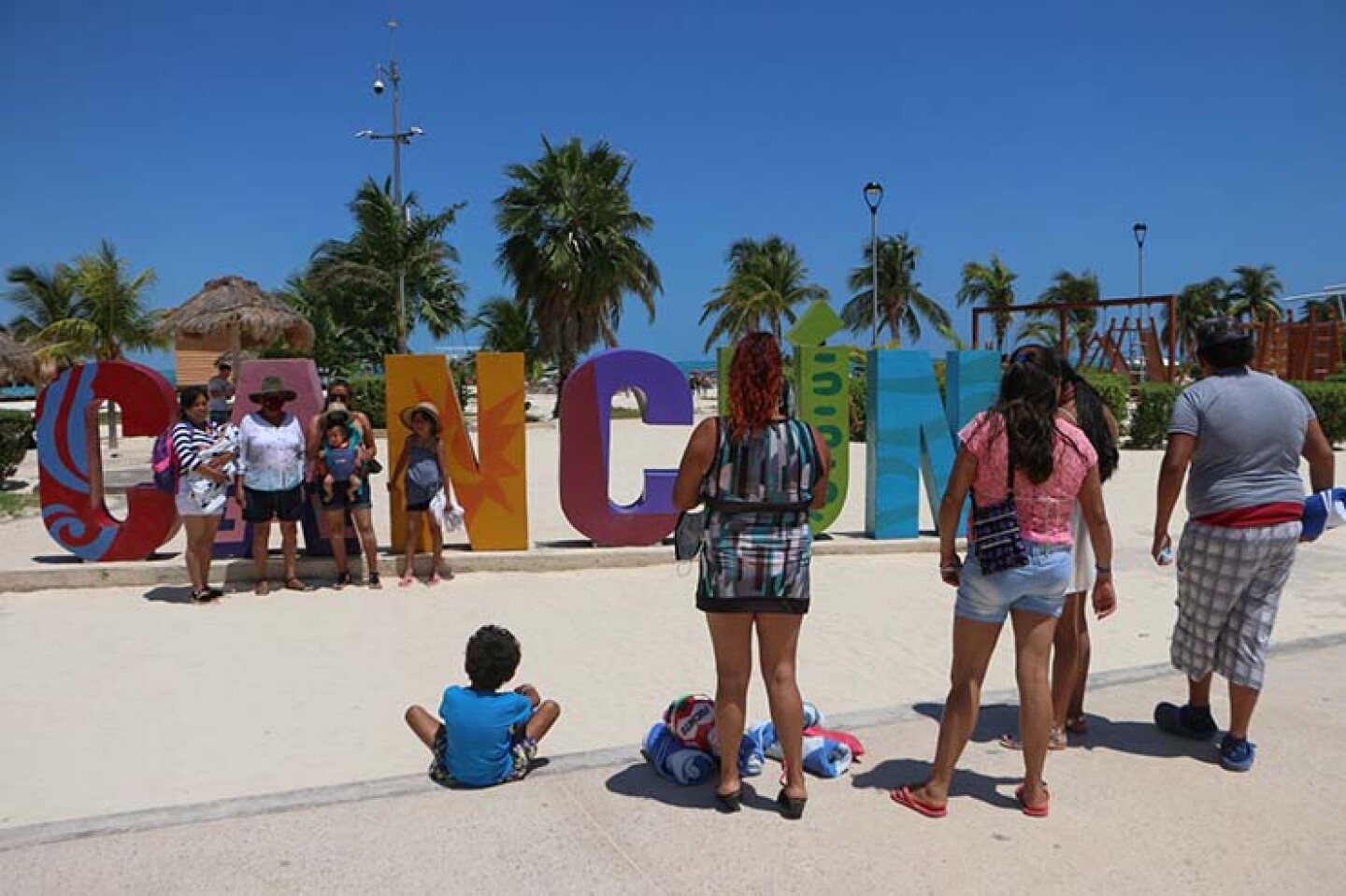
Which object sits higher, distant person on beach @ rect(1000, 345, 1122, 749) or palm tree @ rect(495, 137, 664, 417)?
palm tree @ rect(495, 137, 664, 417)

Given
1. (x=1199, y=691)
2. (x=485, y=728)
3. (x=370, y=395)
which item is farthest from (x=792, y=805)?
(x=370, y=395)

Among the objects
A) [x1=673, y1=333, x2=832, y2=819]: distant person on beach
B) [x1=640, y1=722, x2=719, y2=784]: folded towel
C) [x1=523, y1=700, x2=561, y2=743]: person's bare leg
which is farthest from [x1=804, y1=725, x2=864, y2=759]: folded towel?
[x1=523, y1=700, x2=561, y2=743]: person's bare leg

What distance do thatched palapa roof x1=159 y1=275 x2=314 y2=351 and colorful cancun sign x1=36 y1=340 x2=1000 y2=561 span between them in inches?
550

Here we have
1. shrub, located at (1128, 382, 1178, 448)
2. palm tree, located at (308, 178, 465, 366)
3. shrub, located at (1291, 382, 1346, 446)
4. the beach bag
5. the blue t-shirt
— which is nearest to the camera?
the beach bag

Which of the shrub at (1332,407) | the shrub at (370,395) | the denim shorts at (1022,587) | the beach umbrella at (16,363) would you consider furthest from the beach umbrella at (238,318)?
the shrub at (1332,407)

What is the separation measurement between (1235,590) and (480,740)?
128 inches

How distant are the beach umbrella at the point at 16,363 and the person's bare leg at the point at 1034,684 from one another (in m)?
29.3

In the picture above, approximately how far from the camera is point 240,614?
7.66 m

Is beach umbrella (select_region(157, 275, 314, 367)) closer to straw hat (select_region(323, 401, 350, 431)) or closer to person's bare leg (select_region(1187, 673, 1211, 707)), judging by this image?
straw hat (select_region(323, 401, 350, 431))

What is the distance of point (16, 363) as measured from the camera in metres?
26.9

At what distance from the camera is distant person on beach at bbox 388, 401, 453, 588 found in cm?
852

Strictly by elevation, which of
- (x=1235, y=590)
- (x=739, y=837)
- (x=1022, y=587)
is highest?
(x=1022, y=587)

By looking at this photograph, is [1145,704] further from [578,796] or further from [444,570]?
[444,570]

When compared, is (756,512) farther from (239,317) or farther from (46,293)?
(46,293)
